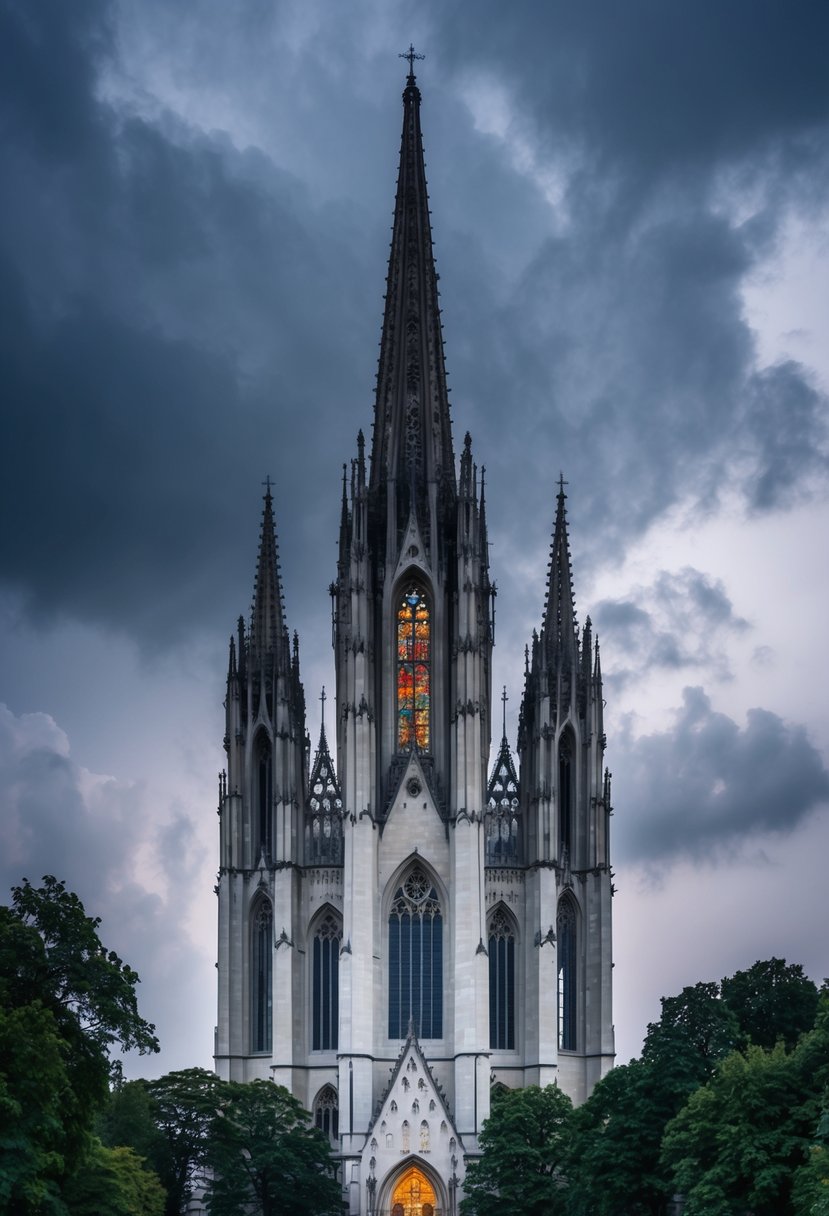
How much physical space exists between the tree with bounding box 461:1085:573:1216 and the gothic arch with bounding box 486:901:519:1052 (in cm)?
896

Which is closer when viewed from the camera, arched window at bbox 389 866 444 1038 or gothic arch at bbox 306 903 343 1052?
arched window at bbox 389 866 444 1038

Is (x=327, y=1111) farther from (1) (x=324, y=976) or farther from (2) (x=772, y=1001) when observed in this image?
(2) (x=772, y=1001)

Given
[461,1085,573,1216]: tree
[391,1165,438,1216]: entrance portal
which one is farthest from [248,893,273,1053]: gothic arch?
[461,1085,573,1216]: tree

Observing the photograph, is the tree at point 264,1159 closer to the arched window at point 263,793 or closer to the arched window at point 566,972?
the arched window at point 263,793

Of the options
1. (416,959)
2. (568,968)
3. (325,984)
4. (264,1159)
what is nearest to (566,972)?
(568,968)

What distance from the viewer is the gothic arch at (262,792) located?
10569 centimetres

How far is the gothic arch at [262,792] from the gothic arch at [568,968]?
13.9m

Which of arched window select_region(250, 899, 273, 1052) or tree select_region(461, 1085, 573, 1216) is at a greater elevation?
arched window select_region(250, 899, 273, 1052)

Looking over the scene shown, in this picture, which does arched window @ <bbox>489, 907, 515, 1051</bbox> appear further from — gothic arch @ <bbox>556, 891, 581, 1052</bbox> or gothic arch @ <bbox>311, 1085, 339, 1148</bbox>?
gothic arch @ <bbox>311, 1085, 339, 1148</bbox>

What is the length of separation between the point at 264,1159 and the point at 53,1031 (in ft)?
111

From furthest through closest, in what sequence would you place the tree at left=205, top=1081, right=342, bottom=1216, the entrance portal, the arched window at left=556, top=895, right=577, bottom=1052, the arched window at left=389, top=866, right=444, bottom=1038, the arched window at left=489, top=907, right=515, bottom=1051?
the arched window at left=556, top=895, right=577, bottom=1052 → the arched window at left=489, top=907, right=515, bottom=1051 → the arched window at left=389, top=866, right=444, bottom=1038 → the entrance portal → the tree at left=205, top=1081, right=342, bottom=1216

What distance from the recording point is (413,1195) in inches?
3871

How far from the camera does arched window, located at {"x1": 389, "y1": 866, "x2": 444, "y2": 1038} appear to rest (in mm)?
103125

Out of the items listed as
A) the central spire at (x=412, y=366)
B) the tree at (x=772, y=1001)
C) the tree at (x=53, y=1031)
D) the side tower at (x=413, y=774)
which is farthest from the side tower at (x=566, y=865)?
the tree at (x=53, y=1031)
